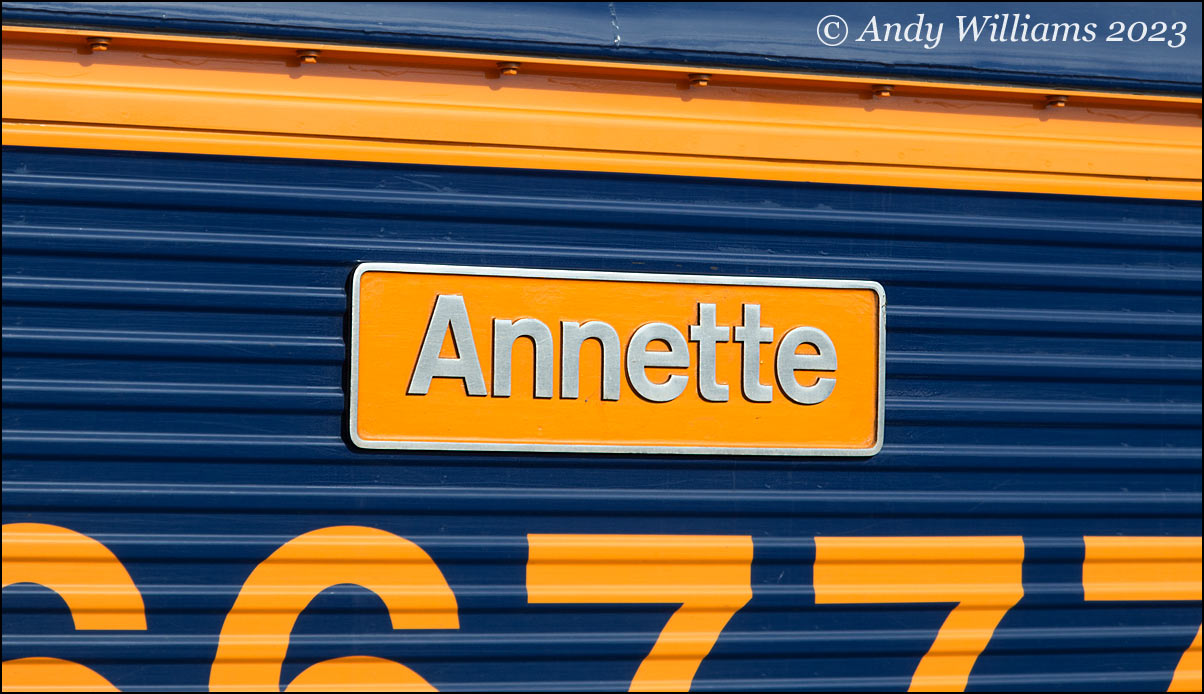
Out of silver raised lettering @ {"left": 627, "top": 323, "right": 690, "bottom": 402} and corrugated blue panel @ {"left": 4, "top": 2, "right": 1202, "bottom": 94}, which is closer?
corrugated blue panel @ {"left": 4, "top": 2, "right": 1202, "bottom": 94}

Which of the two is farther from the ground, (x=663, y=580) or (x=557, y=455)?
(x=557, y=455)

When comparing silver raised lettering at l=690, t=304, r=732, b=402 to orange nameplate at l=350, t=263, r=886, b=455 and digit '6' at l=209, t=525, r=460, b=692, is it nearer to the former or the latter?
orange nameplate at l=350, t=263, r=886, b=455

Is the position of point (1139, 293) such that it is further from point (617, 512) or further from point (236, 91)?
point (236, 91)

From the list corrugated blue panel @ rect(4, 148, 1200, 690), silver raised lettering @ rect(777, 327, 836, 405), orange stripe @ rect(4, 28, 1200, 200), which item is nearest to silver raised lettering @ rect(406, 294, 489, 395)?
corrugated blue panel @ rect(4, 148, 1200, 690)

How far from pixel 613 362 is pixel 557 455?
20 cm

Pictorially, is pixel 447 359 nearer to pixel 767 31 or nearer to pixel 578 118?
pixel 578 118

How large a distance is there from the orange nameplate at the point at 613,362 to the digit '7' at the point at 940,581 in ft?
0.67

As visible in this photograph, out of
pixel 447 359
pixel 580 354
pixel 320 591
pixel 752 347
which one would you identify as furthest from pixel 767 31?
pixel 320 591

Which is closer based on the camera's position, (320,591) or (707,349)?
(320,591)

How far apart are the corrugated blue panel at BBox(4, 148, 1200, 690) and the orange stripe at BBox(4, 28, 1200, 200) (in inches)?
1.6

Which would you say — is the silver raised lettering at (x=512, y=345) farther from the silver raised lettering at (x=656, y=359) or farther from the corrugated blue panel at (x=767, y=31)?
the corrugated blue panel at (x=767, y=31)

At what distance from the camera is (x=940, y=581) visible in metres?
2.26

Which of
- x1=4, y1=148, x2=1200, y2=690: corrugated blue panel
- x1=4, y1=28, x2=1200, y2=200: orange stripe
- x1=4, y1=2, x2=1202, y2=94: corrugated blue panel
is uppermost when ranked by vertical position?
x1=4, y1=2, x2=1202, y2=94: corrugated blue panel

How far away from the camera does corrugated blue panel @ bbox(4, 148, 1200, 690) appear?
199 centimetres
